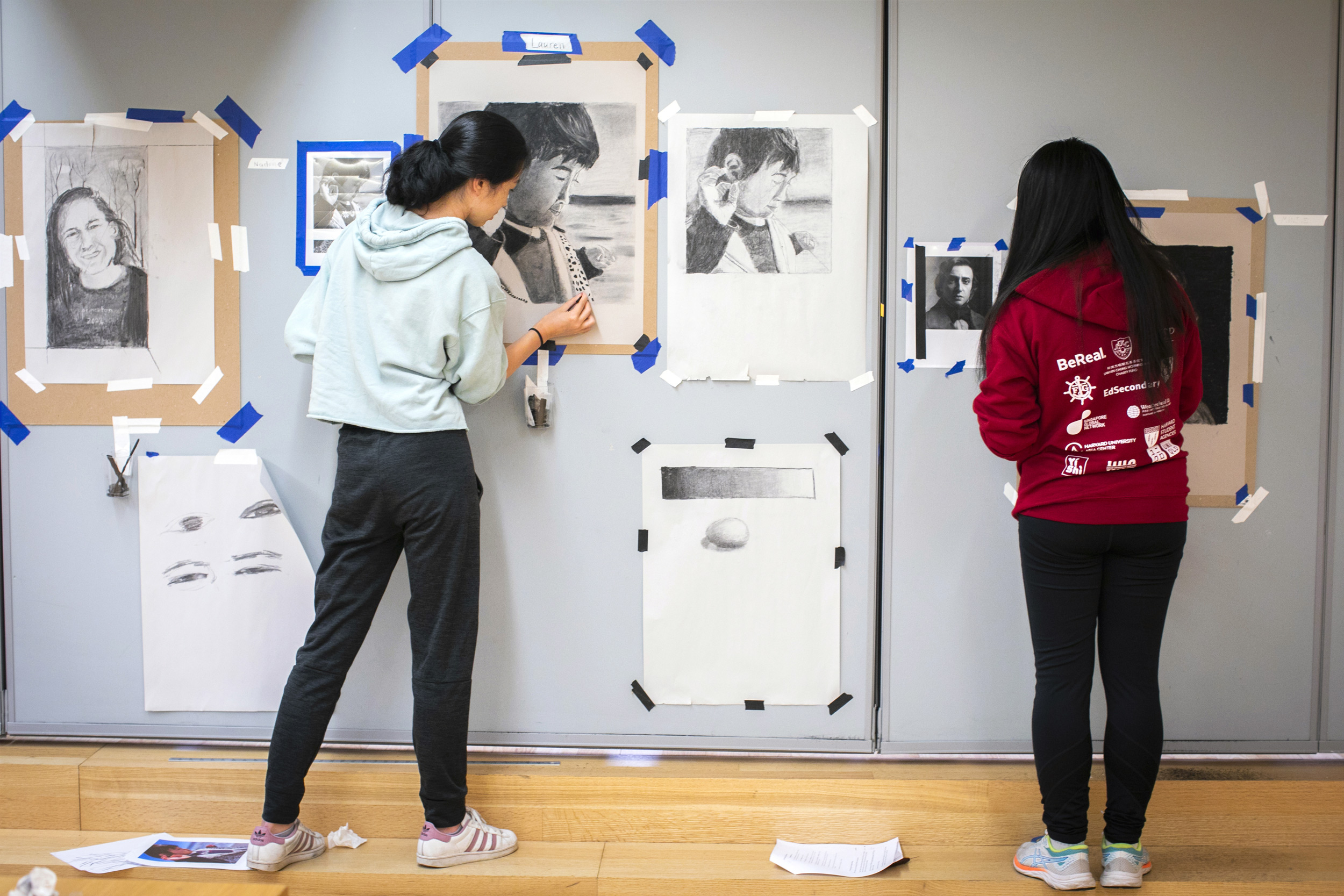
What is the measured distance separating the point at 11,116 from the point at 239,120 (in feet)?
1.87

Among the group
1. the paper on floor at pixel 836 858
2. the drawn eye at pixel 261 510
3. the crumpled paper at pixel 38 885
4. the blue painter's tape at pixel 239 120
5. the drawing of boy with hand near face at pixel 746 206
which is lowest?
the paper on floor at pixel 836 858

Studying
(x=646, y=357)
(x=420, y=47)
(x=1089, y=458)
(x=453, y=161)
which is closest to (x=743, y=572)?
(x=646, y=357)

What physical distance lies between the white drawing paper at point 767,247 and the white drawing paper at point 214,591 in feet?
3.65

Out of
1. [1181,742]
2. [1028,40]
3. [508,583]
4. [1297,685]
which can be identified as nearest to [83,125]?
[508,583]

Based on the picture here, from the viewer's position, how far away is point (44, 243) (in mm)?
1877

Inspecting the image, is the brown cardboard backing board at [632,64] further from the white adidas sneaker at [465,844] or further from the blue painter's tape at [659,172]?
the white adidas sneaker at [465,844]

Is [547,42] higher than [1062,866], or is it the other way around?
[547,42]

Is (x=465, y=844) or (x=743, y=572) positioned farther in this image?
(x=743, y=572)

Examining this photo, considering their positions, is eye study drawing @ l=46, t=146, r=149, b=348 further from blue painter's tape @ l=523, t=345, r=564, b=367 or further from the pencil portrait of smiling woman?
blue painter's tape @ l=523, t=345, r=564, b=367

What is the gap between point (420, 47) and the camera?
72.2 inches

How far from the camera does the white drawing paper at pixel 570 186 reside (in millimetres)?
1830

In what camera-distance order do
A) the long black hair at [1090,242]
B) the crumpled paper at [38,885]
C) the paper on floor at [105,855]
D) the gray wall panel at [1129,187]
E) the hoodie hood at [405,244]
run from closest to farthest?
1. the crumpled paper at [38,885]
2. the long black hair at [1090,242]
3. the hoodie hood at [405,244]
4. the paper on floor at [105,855]
5. the gray wall panel at [1129,187]

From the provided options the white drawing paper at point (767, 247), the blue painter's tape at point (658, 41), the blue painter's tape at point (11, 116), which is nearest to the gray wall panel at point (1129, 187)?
the white drawing paper at point (767, 247)

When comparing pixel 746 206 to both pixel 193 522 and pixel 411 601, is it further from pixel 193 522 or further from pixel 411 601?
pixel 193 522
